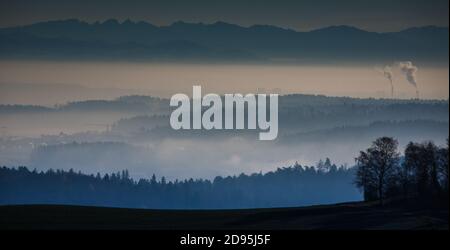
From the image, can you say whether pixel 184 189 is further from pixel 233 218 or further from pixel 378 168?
pixel 378 168

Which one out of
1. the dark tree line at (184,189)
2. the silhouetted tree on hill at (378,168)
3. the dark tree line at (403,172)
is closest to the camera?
the dark tree line at (403,172)

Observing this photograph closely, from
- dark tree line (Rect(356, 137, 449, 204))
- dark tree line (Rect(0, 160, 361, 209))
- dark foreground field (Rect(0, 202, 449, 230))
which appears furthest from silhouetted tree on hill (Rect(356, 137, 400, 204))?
dark foreground field (Rect(0, 202, 449, 230))

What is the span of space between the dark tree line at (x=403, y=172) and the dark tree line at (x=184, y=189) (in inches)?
19.0

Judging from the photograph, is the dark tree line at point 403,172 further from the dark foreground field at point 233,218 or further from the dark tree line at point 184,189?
the dark tree line at point 184,189

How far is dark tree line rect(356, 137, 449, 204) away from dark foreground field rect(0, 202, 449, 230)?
35 centimetres

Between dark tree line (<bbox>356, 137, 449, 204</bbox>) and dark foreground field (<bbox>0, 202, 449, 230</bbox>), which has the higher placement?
dark tree line (<bbox>356, 137, 449, 204</bbox>)

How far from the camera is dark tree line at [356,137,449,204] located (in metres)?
31.3

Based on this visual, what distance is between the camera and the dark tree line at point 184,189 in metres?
31.9

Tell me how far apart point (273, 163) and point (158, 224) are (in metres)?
3.41

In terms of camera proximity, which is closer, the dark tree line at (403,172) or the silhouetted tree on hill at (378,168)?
the dark tree line at (403,172)

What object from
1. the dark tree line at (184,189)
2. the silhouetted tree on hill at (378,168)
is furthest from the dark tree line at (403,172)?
the dark tree line at (184,189)

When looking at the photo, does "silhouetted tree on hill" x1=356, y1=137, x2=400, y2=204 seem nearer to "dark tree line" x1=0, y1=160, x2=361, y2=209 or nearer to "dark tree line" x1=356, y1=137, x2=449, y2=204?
"dark tree line" x1=356, y1=137, x2=449, y2=204
